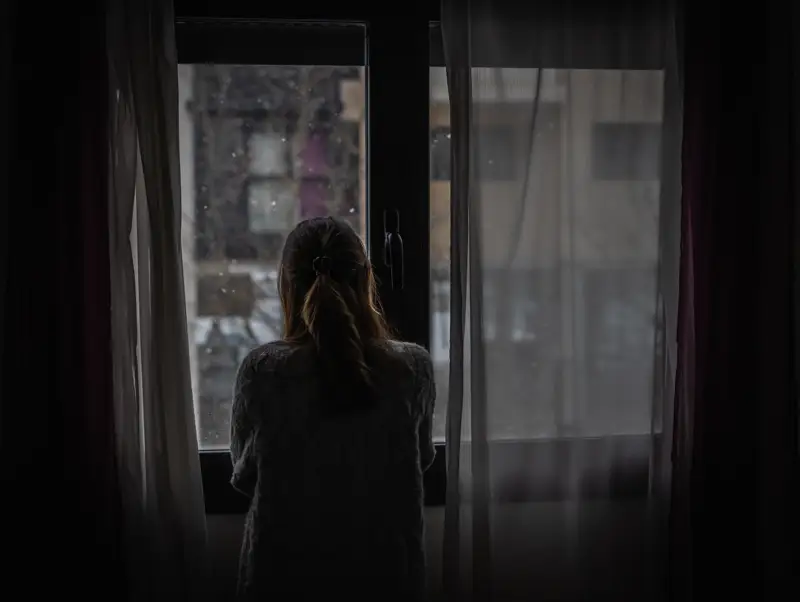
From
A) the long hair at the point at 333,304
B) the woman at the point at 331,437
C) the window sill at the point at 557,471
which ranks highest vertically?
the long hair at the point at 333,304

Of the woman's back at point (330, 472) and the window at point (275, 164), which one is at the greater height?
the window at point (275, 164)

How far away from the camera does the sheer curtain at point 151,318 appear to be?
171cm

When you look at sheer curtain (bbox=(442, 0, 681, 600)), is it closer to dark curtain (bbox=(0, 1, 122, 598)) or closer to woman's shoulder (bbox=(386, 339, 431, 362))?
woman's shoulder (bbox=(386, 339, 431, 362))

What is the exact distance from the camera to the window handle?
5.90ft

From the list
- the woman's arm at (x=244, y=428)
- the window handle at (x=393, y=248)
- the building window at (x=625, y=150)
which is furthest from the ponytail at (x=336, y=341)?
the building window at (x=625, y=150)

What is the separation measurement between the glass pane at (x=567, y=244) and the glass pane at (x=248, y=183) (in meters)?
0.37

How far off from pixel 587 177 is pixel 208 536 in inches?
49.1

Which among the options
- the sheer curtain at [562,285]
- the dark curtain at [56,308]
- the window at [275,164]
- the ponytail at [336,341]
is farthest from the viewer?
the window at [275,164]

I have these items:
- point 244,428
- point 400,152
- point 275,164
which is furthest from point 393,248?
point 244,428

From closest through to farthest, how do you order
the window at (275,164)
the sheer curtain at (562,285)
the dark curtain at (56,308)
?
the dark curtain at (56,308) → the sheer curtain at (562,285) → the window at (275,164)

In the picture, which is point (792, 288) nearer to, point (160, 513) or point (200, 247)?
point (200, 247)

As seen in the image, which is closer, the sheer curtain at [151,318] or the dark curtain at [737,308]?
the sheer curtain at [151,318]

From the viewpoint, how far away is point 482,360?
1792 millimetres

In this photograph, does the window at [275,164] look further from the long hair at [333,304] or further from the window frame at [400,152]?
the long hair at [333,304]
